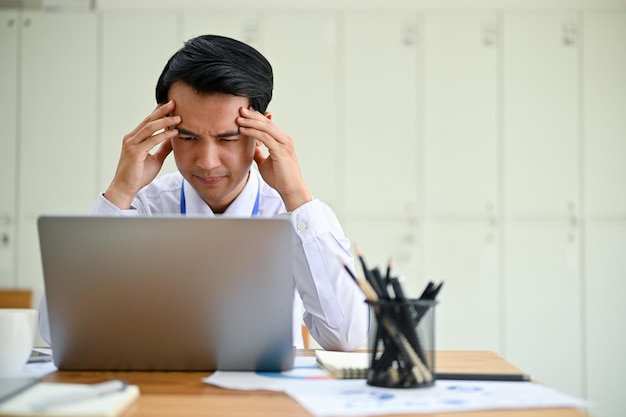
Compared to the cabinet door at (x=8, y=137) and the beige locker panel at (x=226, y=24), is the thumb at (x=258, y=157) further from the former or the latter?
the cabinet door at (x=8, y=137)

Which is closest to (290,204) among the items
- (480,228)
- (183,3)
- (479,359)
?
(479,359)

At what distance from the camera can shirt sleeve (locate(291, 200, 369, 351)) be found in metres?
1.68

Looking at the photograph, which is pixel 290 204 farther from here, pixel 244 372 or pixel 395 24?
pixel 395 24

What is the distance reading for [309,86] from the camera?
13.8 ft

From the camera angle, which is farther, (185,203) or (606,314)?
(606,314)

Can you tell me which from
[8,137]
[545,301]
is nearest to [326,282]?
[545,301]

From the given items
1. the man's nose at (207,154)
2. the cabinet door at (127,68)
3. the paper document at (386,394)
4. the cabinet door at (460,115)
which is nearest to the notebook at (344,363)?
the paper document at (386,394)

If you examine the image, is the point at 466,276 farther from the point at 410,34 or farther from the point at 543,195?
the point at 410,34

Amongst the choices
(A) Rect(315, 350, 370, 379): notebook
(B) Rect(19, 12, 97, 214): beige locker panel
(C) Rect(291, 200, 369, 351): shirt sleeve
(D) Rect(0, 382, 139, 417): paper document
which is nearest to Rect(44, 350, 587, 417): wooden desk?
(D) Rect(0, 382, 139, 417): paper document

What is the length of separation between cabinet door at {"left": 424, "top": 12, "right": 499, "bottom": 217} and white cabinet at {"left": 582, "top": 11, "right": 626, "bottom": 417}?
50 cm

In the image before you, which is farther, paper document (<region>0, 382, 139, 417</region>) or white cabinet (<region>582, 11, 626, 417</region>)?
white cabinet (<region>582, 11, 626, 417</region>)

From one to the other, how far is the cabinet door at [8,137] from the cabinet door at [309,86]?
133cm

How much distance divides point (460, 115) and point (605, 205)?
874 millimetres

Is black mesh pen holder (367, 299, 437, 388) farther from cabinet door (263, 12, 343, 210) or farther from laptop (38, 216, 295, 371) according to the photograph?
cabinet door (263, 12, 343, 210)
